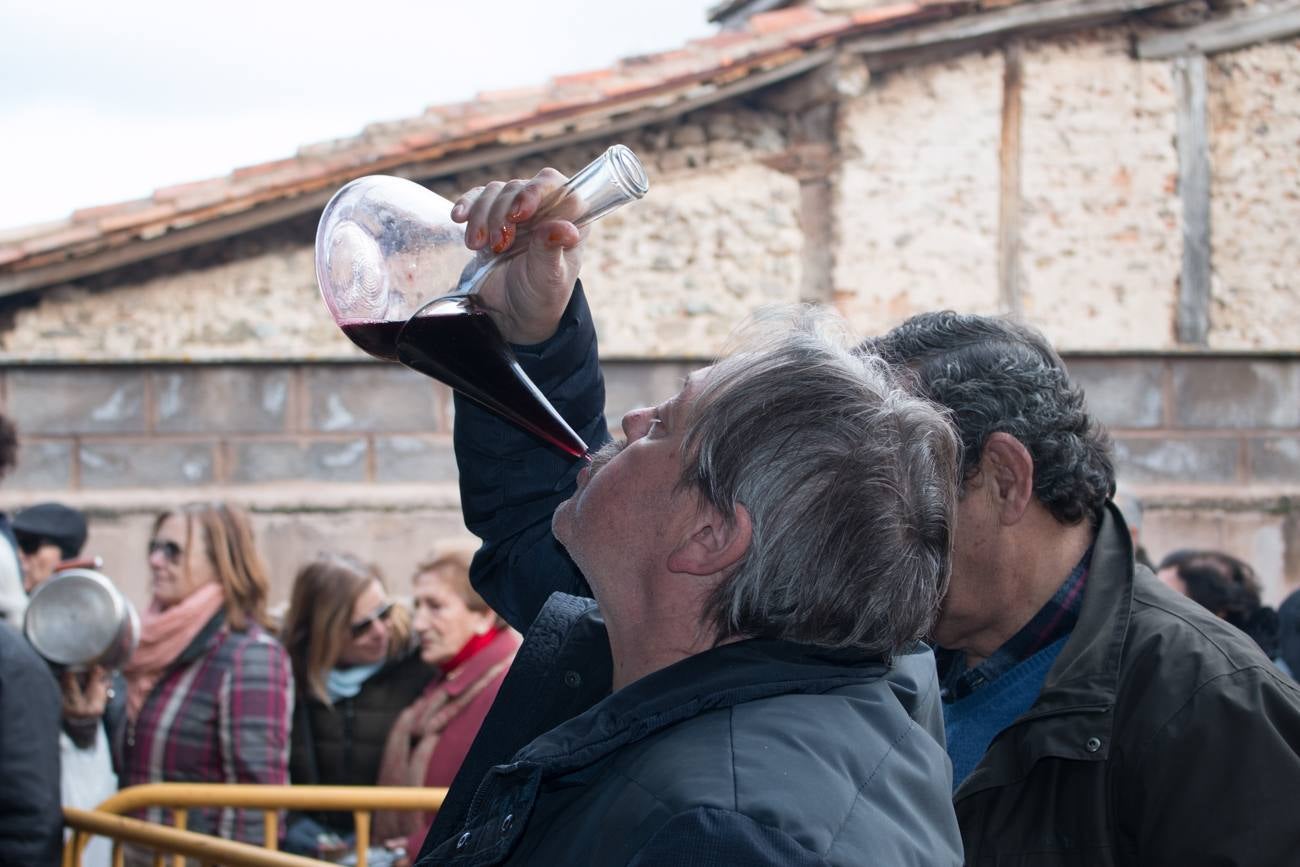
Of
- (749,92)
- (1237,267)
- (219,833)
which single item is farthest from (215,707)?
(1237,267)

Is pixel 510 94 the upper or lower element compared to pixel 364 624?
upper

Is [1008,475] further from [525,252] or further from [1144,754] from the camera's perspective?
[525,252]

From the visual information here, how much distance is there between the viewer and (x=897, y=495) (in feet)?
4.77

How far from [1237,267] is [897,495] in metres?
10.4

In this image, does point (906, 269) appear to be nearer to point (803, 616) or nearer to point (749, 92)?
point (749, 92)

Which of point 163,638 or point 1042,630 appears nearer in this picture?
point 1042,630

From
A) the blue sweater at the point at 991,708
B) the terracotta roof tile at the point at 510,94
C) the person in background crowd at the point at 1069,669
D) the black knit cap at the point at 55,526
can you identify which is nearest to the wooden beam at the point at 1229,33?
the terracotta roof tile at the point at 510,94

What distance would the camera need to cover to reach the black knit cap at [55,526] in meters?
5.43

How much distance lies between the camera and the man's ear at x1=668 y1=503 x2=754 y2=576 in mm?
1459

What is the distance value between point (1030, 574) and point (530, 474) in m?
0.73

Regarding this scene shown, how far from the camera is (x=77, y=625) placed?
4.07 m

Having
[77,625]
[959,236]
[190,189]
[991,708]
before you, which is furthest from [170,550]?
[959,236]

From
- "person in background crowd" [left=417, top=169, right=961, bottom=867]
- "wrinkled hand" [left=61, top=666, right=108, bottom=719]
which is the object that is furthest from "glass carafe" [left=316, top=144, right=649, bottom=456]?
"wrinkled hand" [left=61, top=666, right=108, bottom=719]

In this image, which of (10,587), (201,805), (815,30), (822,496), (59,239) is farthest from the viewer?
(815,30)
